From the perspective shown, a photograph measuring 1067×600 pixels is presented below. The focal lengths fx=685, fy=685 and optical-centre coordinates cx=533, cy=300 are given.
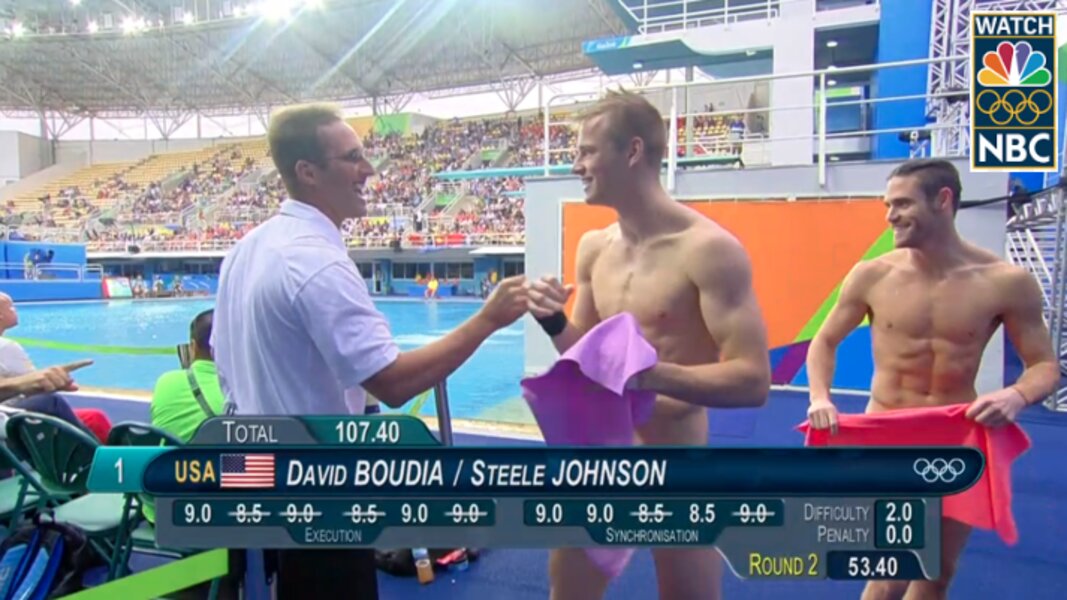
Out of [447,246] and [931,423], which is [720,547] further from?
[447,246]

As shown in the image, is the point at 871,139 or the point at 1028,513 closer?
the point at 1028,513

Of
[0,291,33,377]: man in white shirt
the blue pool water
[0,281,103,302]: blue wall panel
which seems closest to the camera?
[0,291,33,377]: man in white shirt

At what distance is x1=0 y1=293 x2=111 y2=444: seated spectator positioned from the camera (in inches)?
51.4

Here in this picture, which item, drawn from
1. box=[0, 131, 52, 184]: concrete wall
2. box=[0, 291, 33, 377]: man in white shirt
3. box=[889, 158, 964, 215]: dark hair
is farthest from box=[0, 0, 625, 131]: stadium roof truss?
box=[889, 158, 964, 215]: dark hair

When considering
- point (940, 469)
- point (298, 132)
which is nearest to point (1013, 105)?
point (940, 469)

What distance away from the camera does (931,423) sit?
1147mm

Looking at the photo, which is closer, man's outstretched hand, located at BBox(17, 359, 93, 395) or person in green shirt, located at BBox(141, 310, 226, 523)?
person in green shirt, located at BBox(141, 310, 226, 523)

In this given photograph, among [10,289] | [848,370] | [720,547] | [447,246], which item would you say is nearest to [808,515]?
[720,547]

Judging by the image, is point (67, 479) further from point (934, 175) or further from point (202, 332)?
point (934, 175)

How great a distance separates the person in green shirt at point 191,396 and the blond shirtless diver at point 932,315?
1.03m

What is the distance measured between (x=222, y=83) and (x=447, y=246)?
18.5 m

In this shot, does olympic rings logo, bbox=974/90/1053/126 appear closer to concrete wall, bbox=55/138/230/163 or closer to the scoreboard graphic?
the scoreboard graphic

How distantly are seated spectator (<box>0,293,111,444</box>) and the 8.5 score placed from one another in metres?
0.45

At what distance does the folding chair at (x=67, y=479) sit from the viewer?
131 cm
